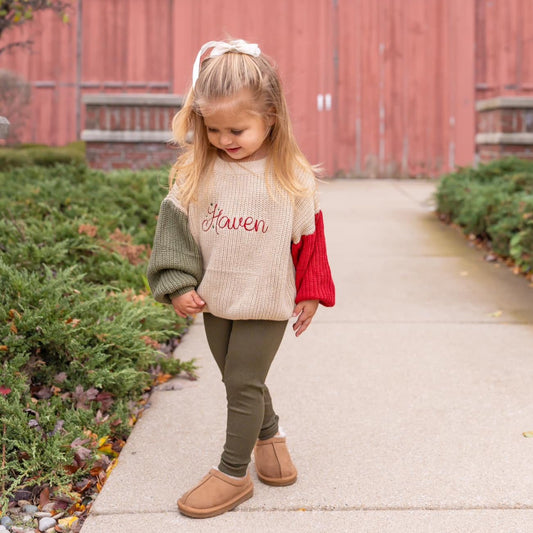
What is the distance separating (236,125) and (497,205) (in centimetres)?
502

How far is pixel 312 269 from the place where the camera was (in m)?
2.88

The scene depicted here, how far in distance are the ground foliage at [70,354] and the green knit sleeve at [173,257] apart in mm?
737

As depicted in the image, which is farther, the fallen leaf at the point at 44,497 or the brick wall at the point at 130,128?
the brick wall at the point at 130,128

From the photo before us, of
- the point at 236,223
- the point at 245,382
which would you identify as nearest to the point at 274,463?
the point at 245,382

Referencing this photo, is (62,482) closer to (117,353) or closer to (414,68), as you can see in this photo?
(117,353)

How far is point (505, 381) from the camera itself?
4219 mm

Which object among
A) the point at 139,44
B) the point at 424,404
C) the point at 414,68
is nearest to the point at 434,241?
the point at 424,404

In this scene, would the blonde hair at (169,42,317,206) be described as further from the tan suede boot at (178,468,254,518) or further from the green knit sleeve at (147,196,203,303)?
the tan suede boot at (178,468,254,518)

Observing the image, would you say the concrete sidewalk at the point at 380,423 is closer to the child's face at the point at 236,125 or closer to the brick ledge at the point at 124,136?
the child's face at the point at 236,125

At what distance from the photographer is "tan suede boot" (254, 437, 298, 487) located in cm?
303

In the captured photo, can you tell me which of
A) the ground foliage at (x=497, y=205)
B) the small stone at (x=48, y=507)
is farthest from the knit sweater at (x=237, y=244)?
the ground foliage at (x=497, y=205)

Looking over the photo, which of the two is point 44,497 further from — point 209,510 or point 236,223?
point 236,223

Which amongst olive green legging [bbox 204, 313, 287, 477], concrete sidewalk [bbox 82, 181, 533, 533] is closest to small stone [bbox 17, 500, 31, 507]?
concrete sidewalk [bbox 82, 181, 533, 533]

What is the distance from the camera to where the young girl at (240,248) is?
2.78m
